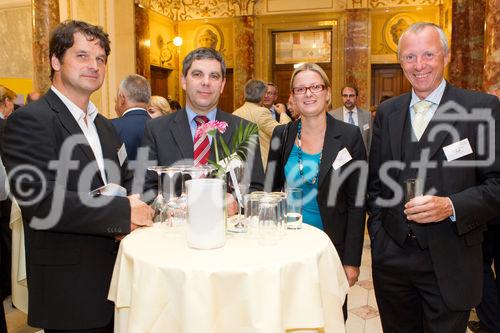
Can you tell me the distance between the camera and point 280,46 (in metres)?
Result: 12.1

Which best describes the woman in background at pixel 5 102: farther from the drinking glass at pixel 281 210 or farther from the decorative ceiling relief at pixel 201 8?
the decorative ceiling relief at pixel 201 8

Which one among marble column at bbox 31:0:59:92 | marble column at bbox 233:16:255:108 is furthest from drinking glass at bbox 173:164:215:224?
marble column at bbox 233:16:255:108

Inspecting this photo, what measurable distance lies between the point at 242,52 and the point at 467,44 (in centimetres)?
536

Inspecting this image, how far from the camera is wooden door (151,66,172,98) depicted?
12.0 meters

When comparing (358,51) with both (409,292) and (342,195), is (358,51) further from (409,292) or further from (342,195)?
(409,292)

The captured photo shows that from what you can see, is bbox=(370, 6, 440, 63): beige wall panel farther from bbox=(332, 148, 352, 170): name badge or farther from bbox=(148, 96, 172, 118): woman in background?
bbox=(332, 148, 352, 170): name badge

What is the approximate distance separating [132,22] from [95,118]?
8.67 metres

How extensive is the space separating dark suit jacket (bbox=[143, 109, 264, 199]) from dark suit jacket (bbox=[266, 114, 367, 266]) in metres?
0.35

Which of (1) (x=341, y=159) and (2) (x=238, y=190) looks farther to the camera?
(1) (x=341, y=159)

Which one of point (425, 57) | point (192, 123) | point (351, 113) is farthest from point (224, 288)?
point (351, 113)

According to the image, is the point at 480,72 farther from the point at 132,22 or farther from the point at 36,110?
the point at 36,110

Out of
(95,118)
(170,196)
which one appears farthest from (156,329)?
(95,118)

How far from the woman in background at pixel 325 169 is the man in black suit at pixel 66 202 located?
91 cm

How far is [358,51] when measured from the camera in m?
11.2
